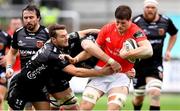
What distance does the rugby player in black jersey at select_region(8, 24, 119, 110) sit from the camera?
11.8m

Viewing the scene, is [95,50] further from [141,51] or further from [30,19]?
[30,19]

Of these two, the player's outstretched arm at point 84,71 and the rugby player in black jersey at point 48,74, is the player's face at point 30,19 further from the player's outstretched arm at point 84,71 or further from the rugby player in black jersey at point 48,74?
the player's outstretched arm at point 84,71

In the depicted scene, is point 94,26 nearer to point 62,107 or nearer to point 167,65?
point 167,65

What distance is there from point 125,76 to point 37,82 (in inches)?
56.6

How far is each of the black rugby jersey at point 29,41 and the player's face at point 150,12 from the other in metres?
2.88

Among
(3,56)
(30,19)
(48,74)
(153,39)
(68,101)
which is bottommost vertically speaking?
(68,101)

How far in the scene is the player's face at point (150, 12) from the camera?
597 inches

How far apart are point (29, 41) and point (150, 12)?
10.5 feet

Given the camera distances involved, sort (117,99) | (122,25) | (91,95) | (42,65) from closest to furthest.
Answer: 1. (122,25)
2. (117,99)
3. (42,65)
4. (91,95)

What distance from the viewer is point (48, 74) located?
482 inches

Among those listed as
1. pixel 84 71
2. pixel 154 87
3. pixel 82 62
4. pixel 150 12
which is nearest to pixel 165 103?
pixel 154 87

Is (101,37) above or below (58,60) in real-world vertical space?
above

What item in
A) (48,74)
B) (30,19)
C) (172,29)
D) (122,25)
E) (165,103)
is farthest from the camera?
(165,103)

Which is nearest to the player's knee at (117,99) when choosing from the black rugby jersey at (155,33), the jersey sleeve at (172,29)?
the black rugby jersey at (155,33)
